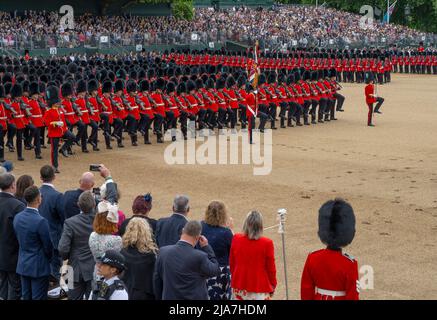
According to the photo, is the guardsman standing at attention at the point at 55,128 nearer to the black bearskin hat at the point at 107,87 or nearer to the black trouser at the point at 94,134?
the black trouser at the point at 94,134

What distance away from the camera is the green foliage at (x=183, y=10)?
5022 centimetres

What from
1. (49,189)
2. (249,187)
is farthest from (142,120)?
(49,189)

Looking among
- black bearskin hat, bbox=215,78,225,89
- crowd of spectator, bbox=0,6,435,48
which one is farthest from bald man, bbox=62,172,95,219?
crowd of spectator, bbox=0,6,435,48

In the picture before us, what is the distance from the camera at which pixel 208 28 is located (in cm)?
4819

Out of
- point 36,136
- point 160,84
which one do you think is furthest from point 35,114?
point 160,84

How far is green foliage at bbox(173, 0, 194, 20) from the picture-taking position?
165 feet

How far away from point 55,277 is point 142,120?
1086cm

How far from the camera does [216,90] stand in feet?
70.6

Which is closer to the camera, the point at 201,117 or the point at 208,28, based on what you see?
the point at 201,117

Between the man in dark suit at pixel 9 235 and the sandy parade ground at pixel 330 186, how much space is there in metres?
2.49

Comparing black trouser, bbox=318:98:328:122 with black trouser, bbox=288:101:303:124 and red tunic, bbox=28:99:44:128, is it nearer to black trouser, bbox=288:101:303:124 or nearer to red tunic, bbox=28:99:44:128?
black trouser, bbox=288:101:303:124

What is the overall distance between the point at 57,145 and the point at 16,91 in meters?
2.43

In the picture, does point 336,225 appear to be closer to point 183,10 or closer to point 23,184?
point 23,184

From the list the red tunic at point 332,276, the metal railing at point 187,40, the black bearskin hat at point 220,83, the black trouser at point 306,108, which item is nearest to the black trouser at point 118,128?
the black bearskin hat at point 220,83
